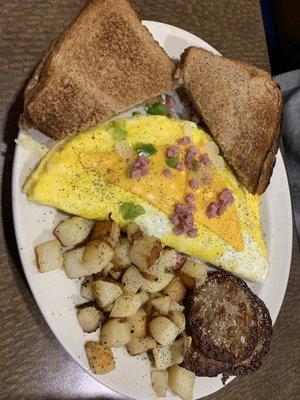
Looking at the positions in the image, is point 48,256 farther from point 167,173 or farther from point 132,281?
point 167,173

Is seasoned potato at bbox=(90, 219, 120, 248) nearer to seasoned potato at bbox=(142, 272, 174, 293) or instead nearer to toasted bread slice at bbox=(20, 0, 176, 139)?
seasoned potato at bbox=(142, 272, 174, 293)

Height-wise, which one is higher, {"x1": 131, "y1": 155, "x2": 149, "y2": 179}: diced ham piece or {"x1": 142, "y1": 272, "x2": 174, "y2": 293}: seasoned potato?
{"x1": 131, "y1": 155, "x2": 149, "y2": 179}: diced ham piece

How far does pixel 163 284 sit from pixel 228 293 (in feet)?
0.84

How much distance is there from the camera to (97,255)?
1.38m

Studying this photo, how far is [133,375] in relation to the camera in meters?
1.52

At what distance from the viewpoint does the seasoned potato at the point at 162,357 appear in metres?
1.53

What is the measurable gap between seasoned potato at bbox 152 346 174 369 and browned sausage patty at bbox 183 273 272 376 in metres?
0.06

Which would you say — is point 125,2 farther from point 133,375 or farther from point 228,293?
point 133,375

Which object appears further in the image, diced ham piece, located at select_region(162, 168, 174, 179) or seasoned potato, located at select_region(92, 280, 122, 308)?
diced ham piece, located at select_region(162, 168, 174, 179)

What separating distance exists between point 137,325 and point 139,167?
0.44 m

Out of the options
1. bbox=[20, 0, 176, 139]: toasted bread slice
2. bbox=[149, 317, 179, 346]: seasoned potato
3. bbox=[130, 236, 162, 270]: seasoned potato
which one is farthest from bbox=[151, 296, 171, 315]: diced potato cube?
bbox=[20, 0, 176, 139]: toasted bread slice

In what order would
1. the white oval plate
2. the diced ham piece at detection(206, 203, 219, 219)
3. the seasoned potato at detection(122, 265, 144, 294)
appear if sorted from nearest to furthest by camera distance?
1. the white oval plate
2. the seasoned potato at detection(122, 265, 144, 294)
3. the diced ham piece at detection(206, 203, 219, 219)

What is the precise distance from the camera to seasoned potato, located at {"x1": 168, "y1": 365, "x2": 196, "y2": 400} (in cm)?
156

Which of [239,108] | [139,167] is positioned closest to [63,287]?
[139,167]
